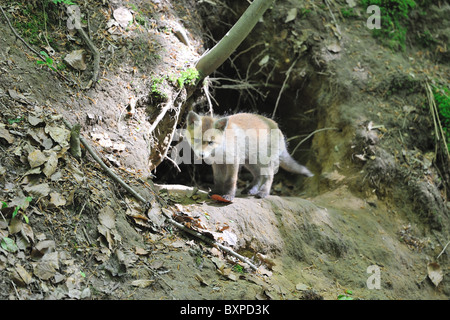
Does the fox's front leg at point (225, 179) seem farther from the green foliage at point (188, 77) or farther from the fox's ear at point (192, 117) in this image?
the green foliage at point (188, 77)

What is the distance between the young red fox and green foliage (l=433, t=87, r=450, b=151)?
2553mm

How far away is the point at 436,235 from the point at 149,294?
196 inches

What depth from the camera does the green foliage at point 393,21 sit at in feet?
25.1

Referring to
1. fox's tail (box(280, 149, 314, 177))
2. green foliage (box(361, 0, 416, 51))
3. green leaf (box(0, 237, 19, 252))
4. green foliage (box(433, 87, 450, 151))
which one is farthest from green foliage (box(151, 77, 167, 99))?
green foliage (box(433, 87, 450, 151))

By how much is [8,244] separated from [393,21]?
7.89m

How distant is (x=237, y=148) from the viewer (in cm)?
566

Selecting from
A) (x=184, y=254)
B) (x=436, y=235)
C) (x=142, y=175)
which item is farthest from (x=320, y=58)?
(x=184, y=254)

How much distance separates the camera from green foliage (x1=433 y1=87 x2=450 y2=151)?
6719mm

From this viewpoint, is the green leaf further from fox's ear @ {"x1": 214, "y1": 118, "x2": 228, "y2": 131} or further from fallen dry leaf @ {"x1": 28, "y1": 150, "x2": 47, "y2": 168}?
fox's ear @ {"x1": 214, "y1": 118, "x2": 228, "y2": 131}

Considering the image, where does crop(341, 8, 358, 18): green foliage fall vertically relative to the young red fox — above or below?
above

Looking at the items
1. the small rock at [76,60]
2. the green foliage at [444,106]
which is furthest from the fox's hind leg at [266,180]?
the green foliage at [444,106]

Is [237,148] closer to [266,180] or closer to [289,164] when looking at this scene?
[266,180]

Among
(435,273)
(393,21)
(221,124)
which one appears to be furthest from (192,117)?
(393,21)
